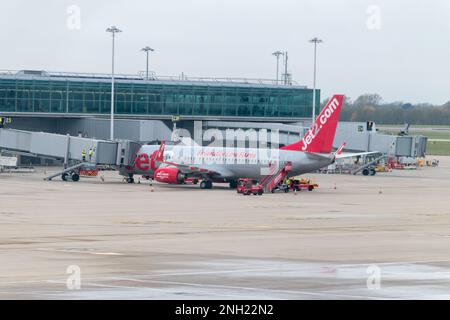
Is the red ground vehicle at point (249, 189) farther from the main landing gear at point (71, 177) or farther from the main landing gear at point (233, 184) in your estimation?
the main landing gear at point (71, 177)

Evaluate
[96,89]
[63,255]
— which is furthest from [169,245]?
[96,89]

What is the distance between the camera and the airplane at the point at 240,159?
73.5 meters

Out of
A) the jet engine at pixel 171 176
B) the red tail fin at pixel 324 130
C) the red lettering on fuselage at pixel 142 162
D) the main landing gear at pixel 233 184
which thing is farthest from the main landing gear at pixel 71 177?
the red tail fin at pixel 324 130

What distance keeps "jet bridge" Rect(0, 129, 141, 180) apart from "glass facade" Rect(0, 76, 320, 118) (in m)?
24.9

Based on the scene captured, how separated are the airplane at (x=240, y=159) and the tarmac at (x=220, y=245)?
369 cm

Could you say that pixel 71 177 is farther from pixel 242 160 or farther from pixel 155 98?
pixel 155 98

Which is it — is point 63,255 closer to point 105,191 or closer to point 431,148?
point 105,191

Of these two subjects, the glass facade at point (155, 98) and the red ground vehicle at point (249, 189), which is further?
the glass facade at point (155, 98)

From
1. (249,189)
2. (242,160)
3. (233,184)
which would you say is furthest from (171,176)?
(249,189)

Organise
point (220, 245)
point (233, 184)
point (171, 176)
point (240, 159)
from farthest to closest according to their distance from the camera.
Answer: point (233, 184) → point (171, 176) → point (240, 159) → point (220, 245)

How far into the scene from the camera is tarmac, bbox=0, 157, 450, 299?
2402cm

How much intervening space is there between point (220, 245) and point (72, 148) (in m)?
51.0

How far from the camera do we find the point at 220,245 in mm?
35594
